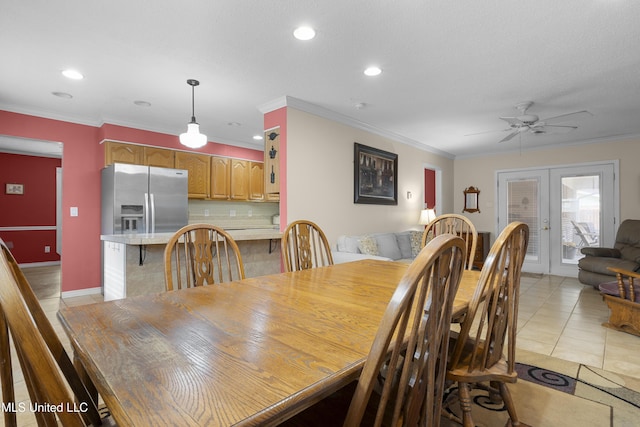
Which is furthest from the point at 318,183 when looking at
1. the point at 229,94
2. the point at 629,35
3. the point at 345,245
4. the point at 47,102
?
the point at 47,102

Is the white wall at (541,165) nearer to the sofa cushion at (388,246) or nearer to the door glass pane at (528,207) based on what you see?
the door glass pane at (528,207)

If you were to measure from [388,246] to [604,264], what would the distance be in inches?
115

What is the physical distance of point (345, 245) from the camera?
4098 mm

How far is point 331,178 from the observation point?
4.22 meters

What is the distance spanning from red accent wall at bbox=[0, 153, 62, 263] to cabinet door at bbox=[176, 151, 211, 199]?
381cm

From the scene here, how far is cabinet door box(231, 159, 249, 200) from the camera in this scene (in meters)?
5.79

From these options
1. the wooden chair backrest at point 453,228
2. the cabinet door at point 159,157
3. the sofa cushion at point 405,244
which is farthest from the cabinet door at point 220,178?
the wooden chair backrest at point 453,228

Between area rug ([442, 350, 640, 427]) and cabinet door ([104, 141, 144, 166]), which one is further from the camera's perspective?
cabinet door ([104, 141, 144, 166])

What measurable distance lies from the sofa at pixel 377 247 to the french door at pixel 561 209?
267 cm

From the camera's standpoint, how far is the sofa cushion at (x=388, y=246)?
14.5 feet

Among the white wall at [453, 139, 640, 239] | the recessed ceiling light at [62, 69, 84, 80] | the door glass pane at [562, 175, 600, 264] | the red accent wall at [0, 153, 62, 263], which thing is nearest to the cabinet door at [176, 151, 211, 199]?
the recessed ceiling light at [62, 69, 84, 80]

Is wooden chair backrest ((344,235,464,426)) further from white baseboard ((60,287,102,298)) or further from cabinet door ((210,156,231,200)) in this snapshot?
cabinet door ((210,156,231,200))

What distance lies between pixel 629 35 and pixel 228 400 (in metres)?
3.37

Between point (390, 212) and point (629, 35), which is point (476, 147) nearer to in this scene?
point (390, 212)
